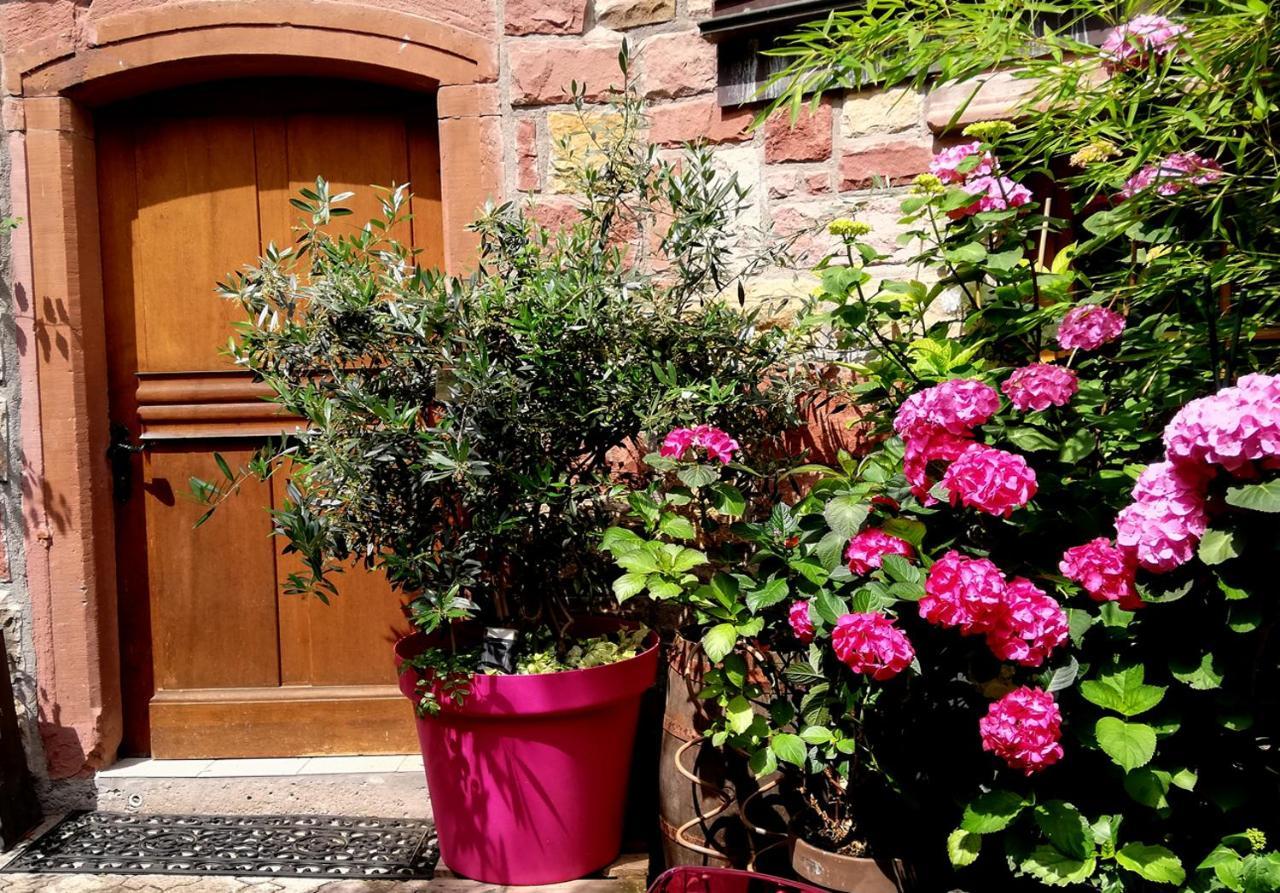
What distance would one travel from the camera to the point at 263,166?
3273 mm

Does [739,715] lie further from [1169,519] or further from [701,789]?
[1169,519]

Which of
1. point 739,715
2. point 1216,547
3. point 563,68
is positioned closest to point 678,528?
point 739,715

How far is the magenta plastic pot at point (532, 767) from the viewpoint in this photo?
2.51 m

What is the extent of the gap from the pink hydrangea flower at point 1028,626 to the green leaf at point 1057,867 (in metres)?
0.35

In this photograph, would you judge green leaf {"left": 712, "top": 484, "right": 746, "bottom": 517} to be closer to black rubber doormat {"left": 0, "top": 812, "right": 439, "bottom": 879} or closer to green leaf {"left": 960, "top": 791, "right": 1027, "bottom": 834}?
green leaf {"left": 960, "top": 791, "right": 1027, "bottom": 834}

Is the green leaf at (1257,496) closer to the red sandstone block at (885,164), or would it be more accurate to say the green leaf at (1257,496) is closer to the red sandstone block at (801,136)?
the red sandstone block at (885,164)

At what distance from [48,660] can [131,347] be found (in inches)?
38.8

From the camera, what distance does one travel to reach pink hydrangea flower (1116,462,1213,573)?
5.27ft

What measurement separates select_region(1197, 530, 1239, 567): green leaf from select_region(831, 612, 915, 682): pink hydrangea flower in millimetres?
486

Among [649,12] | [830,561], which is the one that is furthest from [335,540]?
[649,12]

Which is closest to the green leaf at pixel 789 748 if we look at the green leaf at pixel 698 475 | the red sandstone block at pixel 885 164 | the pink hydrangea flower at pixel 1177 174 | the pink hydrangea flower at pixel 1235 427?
the green leaf at pixel 698 475

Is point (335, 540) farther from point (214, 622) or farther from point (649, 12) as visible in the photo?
point (649, 12)

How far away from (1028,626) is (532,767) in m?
1.33

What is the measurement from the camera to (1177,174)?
6.13 ft
